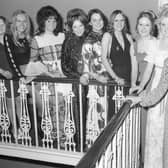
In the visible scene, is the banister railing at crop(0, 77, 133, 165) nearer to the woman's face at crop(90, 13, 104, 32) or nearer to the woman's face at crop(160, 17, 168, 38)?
the woman's face at crop(90, 13, 104, 32)

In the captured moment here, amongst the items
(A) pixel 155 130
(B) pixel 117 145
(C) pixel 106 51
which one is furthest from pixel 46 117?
(B) pixel 117 145

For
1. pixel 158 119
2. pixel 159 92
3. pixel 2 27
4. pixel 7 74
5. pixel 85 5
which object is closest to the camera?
pixel 159 92

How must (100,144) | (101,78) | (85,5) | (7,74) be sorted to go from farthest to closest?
(85,5), (7,74), (101,78), (100,144)

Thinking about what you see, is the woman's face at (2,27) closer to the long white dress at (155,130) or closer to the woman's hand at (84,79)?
the woman's hand at (84,79)

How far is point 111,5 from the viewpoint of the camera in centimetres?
437

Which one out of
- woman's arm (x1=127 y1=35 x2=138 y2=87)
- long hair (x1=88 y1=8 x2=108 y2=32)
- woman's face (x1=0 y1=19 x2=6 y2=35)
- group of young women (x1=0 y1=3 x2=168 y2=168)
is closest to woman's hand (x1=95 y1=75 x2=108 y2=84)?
group of young women (x1=0 y1=3 x2=168 y2=168)

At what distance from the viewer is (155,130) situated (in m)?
3.06

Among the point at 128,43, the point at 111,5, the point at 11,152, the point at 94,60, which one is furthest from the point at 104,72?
the point at 11,152

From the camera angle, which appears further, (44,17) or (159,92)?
(44,17)

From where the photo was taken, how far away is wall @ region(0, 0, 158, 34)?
167 inches

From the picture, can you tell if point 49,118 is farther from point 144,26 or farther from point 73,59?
point 144,26

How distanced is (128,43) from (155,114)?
1004 mm

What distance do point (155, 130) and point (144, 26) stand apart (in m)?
1.18

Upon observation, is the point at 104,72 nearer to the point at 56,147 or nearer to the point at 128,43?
the point at 128,43
